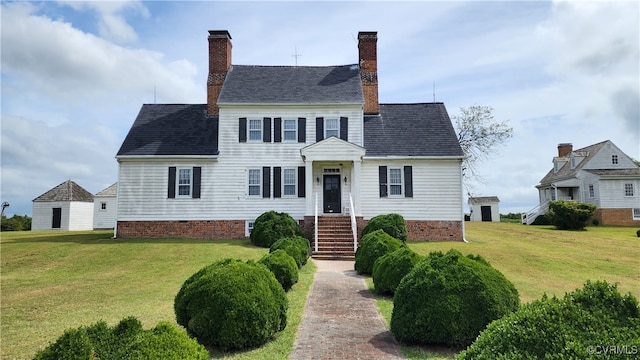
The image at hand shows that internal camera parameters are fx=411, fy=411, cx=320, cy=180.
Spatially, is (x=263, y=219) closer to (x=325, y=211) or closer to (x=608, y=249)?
(x=325, y=211)

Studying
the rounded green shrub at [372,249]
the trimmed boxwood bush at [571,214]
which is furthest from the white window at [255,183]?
the trimmed boxwood bush at [571,214]

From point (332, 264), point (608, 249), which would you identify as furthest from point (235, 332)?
point (608, 249)

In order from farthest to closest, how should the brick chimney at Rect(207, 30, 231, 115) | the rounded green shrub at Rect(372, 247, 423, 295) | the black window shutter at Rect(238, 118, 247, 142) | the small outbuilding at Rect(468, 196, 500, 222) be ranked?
the small outbuilding at Rect(468, 196, 500, 222)
the brick chimney at Rect(207, 30, 231, 115)
the black window shutter at Rect(238, 118, 247, 142)
the rounded green shrub at Rect(372, 247, 423, 295)

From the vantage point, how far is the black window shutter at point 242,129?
23.5m

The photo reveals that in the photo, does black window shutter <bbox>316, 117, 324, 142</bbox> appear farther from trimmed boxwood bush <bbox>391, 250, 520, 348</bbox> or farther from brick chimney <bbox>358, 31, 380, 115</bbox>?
trimmed boxwood bush <bbox>391, 250, 520, 348</bbox>

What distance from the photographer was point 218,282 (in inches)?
263

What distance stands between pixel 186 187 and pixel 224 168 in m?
2.37

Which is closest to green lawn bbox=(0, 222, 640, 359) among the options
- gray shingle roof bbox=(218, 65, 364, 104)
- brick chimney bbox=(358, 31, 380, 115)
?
gray shingle roof bbox=(218, 65, 364, 104)

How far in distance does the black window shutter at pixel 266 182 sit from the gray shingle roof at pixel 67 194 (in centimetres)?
2636

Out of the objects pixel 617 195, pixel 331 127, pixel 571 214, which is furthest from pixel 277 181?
pixel 617 195

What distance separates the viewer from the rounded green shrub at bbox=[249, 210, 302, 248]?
18641 millimetres

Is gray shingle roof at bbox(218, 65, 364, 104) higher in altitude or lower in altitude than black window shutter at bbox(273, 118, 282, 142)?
higher

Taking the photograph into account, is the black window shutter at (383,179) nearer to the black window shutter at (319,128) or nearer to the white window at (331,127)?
the white window at (331,127)

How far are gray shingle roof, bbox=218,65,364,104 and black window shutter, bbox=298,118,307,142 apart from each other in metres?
1.08
